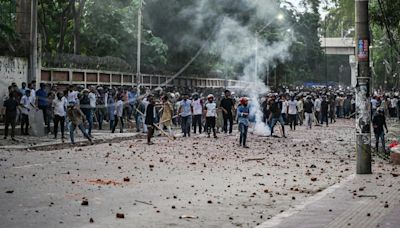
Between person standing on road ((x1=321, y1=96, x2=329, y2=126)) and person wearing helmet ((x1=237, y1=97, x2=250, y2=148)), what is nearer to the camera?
person wearing helmet ((x1=237, y1=97, x2=250, y2=148))

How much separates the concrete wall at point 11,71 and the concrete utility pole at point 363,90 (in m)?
15.7

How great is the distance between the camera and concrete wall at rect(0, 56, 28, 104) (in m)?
24.8

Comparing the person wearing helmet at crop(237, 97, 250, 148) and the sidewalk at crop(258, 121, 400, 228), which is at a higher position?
the person wearing helmet at crop(237, 97, 250, 148)

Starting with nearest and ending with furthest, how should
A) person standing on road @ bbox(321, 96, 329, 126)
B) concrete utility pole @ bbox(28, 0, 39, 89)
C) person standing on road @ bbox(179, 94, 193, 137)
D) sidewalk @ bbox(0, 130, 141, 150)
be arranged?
sidewalk @ bbox(0, 130, 141, 150) → person standing on road @ bbox(179, 94, 193, 137) → concrete utility pole @ bbox(28, 0, 39, 89) → person standing on road @ bbox(321, 96, 329, 126)

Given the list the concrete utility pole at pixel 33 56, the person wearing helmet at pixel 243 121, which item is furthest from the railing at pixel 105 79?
the person wearing helmet at pixel 243 121

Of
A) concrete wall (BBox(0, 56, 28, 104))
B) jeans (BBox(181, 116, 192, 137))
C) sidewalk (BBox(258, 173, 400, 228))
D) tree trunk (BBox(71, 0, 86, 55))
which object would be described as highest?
tree trunk (BBox(71, 0, 86, 55))

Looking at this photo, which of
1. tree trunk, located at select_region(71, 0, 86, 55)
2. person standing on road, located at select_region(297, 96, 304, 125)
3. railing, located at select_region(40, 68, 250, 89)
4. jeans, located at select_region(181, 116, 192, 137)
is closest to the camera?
jeans, located at select_region(181, 116, 192, 137)

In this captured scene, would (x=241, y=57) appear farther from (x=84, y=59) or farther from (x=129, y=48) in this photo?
(x=84, y=59)

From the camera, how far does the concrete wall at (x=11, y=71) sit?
2480 cm

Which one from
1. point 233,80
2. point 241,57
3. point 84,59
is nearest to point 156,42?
point 84,59

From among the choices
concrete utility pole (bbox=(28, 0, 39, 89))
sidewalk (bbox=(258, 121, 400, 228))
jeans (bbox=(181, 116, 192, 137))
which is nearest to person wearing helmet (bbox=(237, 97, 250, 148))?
jeans (bbox=(181, 116, 192, 137))

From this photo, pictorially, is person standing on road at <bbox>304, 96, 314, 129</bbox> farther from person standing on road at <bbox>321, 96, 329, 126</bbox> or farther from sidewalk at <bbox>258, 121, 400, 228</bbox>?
sidewalk at <bbox>258, 121, 400, 228</bbox>

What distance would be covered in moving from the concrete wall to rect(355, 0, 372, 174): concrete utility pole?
1568cm

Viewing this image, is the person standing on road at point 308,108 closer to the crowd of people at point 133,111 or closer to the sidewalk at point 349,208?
the crowd of people at point 133,111
